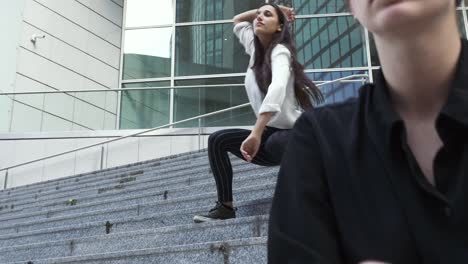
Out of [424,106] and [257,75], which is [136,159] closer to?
[257,75]

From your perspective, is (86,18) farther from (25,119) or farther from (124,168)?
(124,168)

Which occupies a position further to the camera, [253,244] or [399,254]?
[253,244]

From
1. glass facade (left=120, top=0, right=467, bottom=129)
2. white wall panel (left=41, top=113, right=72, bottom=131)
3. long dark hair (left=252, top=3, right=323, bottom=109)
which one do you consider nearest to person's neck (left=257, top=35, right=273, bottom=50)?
long dark hair (left=252, top=3, right=323, bottom=109)

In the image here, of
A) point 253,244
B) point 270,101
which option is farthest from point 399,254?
point 270,101

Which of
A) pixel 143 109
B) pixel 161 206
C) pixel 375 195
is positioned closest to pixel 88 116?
pixel 143 109

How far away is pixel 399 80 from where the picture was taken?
81 centimetres

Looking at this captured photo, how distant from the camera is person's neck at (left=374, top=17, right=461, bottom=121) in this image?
2.47 feet

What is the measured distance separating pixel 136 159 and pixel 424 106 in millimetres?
9880

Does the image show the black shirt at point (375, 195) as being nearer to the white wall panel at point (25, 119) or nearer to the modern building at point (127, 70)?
the modern building at point (127, 70)

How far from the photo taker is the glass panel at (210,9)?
12.9 metres

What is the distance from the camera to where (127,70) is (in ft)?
44.2

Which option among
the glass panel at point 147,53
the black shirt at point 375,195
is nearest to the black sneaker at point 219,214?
the black shirt at point 375,195

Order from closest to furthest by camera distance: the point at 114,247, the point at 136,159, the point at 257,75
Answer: the point at 257,75 → the point at 114,247 → the point at 136,159

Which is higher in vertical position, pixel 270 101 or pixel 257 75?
pixel 257 75
